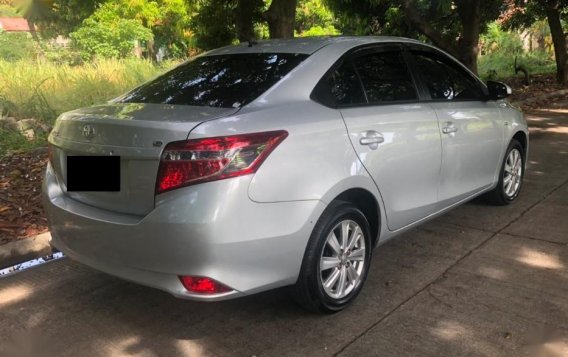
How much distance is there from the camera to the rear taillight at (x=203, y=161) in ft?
8.93

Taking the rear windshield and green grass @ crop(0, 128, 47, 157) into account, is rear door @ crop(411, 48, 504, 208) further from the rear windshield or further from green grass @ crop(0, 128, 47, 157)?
green grass @ crop(0, 128, 47, 157)

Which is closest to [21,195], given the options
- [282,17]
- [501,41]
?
[282,17]

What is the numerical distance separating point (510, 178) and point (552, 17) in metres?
11.9

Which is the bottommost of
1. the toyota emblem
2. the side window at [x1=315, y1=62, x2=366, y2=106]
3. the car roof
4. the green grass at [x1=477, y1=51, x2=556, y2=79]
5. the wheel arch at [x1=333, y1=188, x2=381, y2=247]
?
the wheel arch at [x1=333, y1=188, x2=381, y2=247]

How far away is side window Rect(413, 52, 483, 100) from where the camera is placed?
13.9 ft

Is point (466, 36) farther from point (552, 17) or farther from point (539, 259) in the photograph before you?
point (539, 259)

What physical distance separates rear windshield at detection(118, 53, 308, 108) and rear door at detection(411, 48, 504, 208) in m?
1.24

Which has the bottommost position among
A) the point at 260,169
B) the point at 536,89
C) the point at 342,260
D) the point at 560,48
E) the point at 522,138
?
the point at 342,260

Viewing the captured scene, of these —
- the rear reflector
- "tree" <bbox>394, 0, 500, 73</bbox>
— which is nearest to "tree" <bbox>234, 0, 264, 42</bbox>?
"tree" <bbox>394, 0, 500, 73</bbox>

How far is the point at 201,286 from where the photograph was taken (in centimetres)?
278

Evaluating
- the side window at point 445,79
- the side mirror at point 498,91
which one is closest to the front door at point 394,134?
the side window at point 445,79

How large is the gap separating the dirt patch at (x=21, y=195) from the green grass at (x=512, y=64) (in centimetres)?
1464

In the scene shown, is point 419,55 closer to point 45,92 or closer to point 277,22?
point 277,22

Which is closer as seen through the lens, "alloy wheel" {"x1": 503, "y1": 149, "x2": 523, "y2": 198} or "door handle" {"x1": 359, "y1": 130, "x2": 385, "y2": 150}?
"door handle" {"x1": 359, "y1": 130, "x2": 385, "y2": 150}
